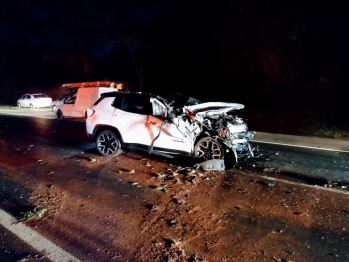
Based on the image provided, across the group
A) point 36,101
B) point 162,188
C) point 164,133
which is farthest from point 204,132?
point 36,101

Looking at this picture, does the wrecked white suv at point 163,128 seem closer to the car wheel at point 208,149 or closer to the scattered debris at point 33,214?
the car wheel at point 208,149

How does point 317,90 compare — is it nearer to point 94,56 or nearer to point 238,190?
point 238,190

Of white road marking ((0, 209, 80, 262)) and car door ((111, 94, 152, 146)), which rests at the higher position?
car door ((111, 94, 152, 146))

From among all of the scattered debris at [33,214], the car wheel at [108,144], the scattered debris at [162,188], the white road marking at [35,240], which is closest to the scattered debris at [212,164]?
the scattered debris at [162,188]

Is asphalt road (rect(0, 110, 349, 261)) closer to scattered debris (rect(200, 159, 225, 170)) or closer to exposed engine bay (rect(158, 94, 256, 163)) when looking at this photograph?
scattered debris (rect(200, 159, 225, 170))

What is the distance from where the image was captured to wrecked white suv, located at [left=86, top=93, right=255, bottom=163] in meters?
6.75

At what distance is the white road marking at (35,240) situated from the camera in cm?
363

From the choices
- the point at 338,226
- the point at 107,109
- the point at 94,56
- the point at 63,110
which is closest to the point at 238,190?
the point at 338,226

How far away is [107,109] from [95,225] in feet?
12.9

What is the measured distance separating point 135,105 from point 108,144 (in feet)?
4.66

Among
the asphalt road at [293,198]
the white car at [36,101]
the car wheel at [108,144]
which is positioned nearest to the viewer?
the asphalt road at [293,198]

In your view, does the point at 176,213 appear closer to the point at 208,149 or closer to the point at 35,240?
the point at 35,240

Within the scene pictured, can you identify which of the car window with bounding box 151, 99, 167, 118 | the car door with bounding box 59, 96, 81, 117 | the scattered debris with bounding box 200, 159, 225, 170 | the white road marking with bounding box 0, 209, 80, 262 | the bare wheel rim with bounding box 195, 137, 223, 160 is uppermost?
the car window with bounding box 151, 99, 167, 118

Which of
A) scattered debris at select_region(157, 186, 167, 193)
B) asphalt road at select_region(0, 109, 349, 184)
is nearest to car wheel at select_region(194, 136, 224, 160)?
asphalt road at select_region(0, 109, 349, 184)
